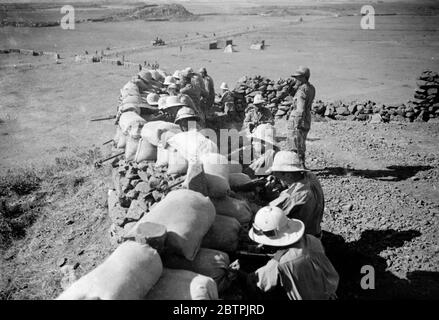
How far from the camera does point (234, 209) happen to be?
389 centimetres

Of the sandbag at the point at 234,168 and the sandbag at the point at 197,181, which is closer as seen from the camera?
the sandbag at the point at 197,181

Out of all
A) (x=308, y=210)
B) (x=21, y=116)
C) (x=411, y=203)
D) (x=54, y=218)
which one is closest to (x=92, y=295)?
(x=308, y=210)

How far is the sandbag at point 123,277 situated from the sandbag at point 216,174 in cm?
131

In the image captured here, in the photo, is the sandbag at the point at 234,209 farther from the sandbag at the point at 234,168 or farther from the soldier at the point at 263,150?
the soldier at the point at 263,150

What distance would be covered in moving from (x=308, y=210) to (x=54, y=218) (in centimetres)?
425

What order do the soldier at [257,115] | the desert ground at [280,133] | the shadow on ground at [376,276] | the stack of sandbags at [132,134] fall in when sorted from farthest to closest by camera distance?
the soldier at [257,115], the stack of sandbags at [132,134], the desert ground at [280,133], the shadow on ground at [376,276]

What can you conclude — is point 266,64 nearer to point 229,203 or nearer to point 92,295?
point 229,203

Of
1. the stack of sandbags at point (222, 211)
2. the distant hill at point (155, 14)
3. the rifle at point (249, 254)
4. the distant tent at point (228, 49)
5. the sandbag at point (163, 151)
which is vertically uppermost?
the distant hill at point (155, 14)

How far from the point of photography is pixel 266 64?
21.3m

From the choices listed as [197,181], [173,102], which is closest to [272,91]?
[173,102]

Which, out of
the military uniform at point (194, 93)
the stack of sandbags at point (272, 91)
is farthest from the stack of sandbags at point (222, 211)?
the stack of sandbags at point (272, 91)

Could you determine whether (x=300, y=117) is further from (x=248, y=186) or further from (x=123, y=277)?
(x=123, y=277)

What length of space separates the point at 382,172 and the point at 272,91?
5.38 metres

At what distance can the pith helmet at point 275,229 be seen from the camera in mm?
2971
